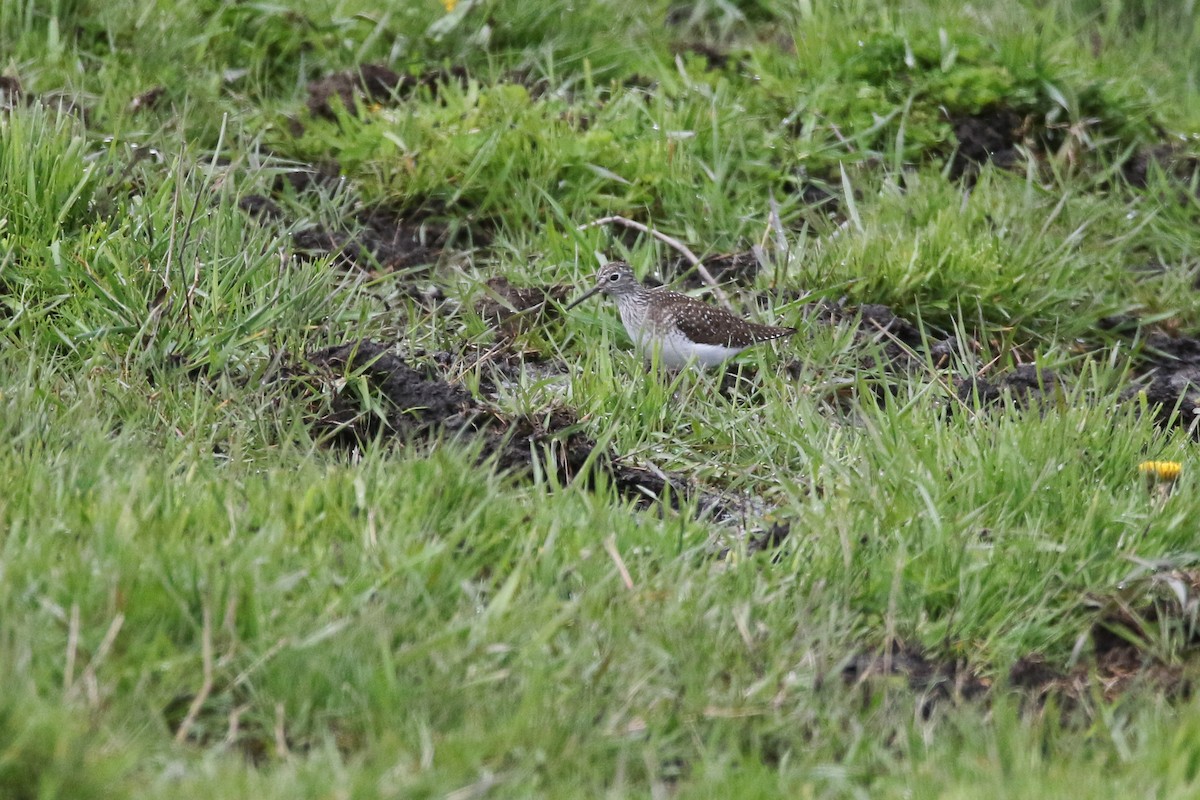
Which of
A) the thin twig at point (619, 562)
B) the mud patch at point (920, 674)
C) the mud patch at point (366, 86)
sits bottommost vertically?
the mud patch at point (920, 674)

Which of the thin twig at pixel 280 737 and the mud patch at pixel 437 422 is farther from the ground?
the thin twig at pixel 280 737

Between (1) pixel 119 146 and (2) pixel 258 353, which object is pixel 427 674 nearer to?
(2) pixel 258 353

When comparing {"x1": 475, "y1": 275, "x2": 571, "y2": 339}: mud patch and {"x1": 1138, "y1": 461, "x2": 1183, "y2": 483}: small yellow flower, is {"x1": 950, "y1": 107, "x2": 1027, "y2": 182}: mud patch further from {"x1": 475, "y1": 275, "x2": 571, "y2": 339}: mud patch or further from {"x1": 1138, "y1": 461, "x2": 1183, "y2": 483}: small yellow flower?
{"x1": 1138, "y1": 461, "x2": 1183, "y2": 483}: small yellow flower

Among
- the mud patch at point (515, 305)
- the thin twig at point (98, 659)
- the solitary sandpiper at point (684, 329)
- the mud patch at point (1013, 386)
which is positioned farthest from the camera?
the mud patch at point (515, 305)

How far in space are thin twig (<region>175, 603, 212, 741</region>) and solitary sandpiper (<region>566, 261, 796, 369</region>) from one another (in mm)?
2758

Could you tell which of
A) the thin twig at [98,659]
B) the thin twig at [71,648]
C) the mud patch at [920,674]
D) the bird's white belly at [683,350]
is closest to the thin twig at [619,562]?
the mud patch at [920,674]

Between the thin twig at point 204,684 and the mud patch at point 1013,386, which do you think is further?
the mud patch at point 1013,386

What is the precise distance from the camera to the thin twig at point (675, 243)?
670 centimetres

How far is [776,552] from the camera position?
14.4 ft

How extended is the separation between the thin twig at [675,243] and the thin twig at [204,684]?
355cm

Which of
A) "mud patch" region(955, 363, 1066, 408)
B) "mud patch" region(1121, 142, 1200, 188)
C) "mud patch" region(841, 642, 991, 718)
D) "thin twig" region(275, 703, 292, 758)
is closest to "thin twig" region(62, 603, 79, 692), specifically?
"thin twig" region(275, 703, 292, 758)

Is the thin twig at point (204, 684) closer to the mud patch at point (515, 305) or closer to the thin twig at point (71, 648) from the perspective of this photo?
the thin twig at point (71, 648)

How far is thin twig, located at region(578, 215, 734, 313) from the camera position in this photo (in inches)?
264

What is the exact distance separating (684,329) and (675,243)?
878mm
